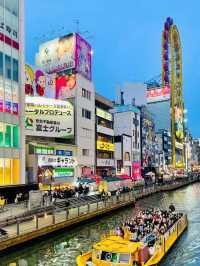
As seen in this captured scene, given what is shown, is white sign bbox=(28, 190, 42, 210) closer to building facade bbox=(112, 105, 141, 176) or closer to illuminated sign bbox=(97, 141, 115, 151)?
illuminated sign bbox=(97, 141, 115, 151)

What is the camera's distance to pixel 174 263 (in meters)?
32.1

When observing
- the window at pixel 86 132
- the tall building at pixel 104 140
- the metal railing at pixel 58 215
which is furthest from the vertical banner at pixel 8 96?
the tall building at pixel 104 140

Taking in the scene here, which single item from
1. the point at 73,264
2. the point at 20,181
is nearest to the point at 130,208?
the point at 20,181

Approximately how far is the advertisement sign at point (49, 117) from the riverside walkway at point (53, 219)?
20.0 m

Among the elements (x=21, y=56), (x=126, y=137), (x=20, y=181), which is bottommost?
(x=20, y=181)

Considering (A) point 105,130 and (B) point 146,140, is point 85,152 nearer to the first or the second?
(A) point 105,130

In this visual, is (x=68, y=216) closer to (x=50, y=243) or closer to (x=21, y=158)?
(x=50, y=243)

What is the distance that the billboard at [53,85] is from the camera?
81.3 m

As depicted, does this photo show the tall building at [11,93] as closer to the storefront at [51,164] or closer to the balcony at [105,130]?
the storefront at [51,164]

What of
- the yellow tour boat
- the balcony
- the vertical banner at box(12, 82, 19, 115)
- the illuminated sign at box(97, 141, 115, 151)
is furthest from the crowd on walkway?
the balcony

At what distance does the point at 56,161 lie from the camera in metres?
75.8

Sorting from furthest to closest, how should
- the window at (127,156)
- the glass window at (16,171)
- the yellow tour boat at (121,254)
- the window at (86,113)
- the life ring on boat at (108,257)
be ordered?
the window at (127,156)
the window at (86,113)
the glass window at (16,171)
the life ring on boat at (108,257)
the yellow tour boat at (121,254)

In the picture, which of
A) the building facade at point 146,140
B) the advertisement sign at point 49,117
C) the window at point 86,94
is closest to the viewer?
the advertisement sign at point 49,117

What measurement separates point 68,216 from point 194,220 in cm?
1782
